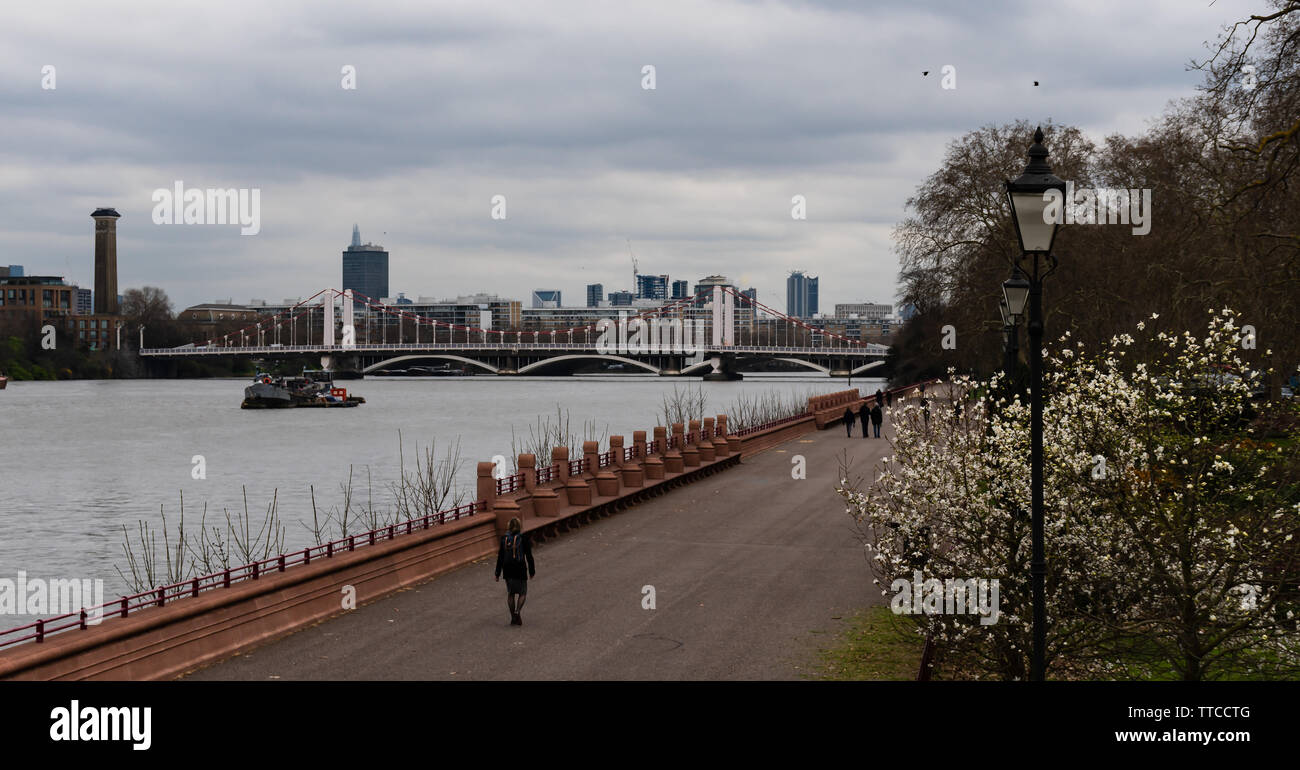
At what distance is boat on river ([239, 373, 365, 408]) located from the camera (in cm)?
12012

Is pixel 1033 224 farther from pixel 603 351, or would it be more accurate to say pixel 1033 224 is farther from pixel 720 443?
pixel 603 351

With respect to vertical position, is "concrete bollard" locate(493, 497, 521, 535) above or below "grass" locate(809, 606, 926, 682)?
above

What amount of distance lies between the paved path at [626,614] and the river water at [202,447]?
35.6 feet

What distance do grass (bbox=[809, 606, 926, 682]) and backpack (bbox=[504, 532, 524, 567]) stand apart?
164 inches

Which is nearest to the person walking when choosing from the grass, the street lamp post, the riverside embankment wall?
the riverside embankment wall

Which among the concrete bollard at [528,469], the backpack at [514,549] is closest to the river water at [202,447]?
the concrete bollard at [528,469]

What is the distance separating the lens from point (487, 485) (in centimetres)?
2455

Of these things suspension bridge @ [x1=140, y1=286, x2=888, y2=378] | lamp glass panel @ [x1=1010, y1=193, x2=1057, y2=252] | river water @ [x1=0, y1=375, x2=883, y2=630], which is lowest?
river water @ [x1=0, y1=375, x2=883, y2=630]

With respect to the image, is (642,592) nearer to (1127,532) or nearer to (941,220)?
(1127,532)

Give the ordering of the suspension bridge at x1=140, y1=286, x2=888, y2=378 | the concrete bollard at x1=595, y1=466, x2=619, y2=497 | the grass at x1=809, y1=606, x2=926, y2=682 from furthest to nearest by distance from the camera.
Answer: the suspension bridge at x1=140, y1=286, x2=888, y2=378, the concrete bollard at x1=595, y1=466, x2=619, y2=497, the grass at x1=809, y1=606, x2=926, y2=682

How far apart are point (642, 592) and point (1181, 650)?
863cm

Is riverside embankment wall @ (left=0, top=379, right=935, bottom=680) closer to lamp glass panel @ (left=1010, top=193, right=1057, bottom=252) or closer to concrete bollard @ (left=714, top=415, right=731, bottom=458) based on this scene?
concrete bollard @ (left=714, top=415, right=731, bottom=458)

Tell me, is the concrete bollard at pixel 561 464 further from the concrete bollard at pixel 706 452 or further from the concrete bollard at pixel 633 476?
the concrete bollard at pixel 706 452
